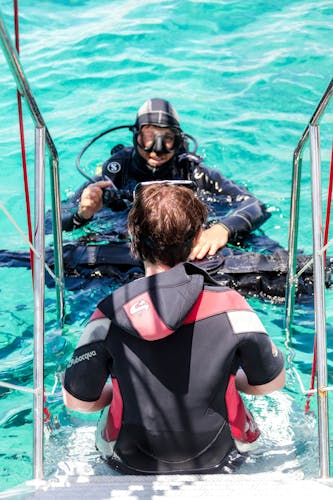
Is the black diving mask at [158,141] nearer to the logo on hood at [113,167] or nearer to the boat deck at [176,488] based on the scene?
the logo on hood at [113,167]

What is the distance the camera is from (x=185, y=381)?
1724 mm

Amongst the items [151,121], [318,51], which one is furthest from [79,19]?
[151,121]

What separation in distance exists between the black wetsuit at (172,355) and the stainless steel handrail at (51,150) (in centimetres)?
62

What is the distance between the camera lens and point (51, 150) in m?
2.60

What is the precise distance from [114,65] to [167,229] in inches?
222

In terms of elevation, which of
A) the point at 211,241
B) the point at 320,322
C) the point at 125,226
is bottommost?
the point at 125,226

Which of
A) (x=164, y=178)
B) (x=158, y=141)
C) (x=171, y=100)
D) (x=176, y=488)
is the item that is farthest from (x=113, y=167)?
(x=176, y=488)

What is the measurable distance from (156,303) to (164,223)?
0.67 feet

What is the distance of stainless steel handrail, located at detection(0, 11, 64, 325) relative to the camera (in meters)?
1.62

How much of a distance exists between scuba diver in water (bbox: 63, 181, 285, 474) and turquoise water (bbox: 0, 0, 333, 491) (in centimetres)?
60

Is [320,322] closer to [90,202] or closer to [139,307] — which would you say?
[139,307]

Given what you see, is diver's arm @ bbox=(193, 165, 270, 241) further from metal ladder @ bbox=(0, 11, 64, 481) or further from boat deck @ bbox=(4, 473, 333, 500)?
boat deck @ bbox=(4, 473, 333, 500)

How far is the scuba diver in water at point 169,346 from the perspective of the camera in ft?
5.33

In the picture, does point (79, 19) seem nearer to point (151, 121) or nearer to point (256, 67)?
point (256, 67)
